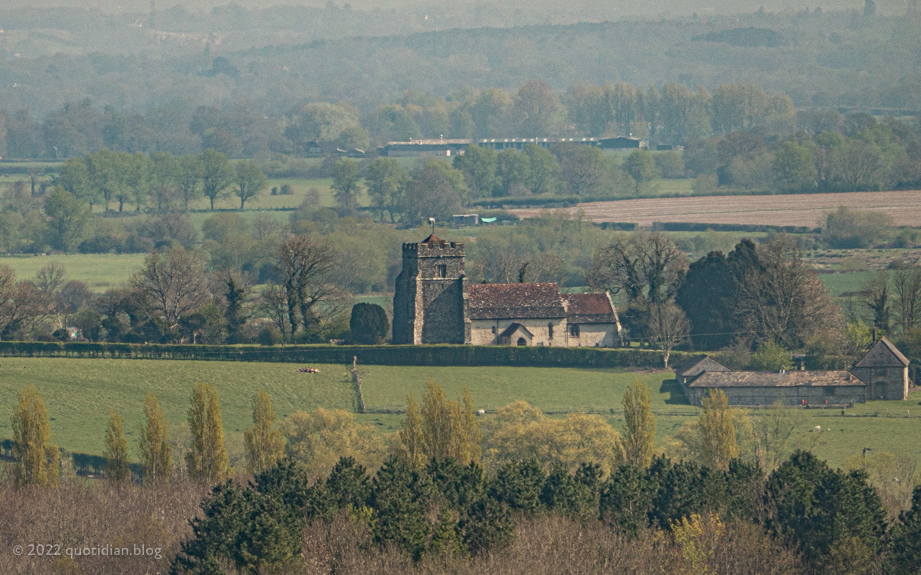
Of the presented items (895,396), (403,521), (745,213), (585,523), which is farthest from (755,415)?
(745,213)

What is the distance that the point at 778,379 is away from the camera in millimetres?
87062

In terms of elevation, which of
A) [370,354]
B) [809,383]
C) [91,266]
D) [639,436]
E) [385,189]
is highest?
[385,189]

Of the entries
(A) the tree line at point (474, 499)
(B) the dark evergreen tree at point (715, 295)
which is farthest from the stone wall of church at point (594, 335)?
(A) the tree line at point (474, 499)

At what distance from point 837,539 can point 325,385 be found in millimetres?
41474

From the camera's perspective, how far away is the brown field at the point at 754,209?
172 meters

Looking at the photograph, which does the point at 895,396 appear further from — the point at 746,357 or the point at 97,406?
the point at 97,406

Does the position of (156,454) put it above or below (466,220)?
below

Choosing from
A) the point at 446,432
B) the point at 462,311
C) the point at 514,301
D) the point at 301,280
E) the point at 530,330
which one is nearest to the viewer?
the point at 446,432

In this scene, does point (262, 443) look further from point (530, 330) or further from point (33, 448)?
point (530, 330)

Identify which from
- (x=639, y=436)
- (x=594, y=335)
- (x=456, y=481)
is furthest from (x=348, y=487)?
(x=594, y=335)

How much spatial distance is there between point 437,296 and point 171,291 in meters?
20.2

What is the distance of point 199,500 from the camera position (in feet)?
195

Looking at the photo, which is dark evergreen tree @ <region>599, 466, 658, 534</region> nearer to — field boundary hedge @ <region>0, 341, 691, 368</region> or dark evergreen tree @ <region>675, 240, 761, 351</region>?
field boundary hedge @ <region>0, 341, 691, 368</region>

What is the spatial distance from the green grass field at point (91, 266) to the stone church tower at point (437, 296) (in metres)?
49.8
